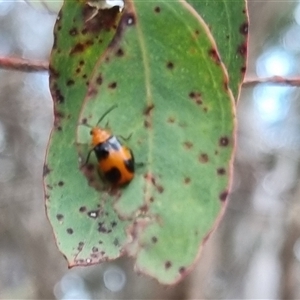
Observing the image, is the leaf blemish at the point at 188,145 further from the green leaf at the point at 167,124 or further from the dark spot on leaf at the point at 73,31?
the dark spot on leaf at the point at 73,31

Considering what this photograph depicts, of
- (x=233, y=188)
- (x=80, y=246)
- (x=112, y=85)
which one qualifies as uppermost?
(x=112, y=85)

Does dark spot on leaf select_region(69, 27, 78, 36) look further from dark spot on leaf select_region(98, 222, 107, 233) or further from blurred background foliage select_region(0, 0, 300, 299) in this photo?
blurred background foliage select_region(0, 0, 300, 299)

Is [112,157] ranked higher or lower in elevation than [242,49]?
lower

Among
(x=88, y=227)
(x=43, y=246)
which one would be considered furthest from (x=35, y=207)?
(x=88, y=227)

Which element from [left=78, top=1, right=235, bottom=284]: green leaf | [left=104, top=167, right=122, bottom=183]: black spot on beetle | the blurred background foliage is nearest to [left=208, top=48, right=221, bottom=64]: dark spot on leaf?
[left=78, top=1, right=235, bottom=284]: green leaf

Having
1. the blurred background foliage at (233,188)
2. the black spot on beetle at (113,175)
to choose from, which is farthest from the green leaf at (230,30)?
the blurred background foliage at (233,188)

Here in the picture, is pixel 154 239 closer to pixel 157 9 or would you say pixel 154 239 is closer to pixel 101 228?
pixel 101 228

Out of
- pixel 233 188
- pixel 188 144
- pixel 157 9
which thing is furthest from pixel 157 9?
pixel 233 188
